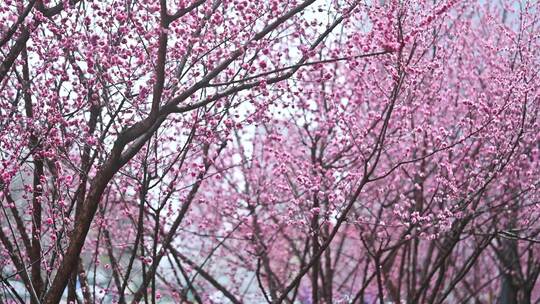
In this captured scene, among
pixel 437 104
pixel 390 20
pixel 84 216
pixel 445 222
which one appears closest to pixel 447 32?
pixel 437 104

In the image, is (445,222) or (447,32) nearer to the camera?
(445,222)

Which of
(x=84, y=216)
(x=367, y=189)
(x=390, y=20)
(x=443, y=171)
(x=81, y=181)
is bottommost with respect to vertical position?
(x=84, y=216)

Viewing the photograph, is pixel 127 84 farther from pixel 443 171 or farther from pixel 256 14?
pixel 443 171

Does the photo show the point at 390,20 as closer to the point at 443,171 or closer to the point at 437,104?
the point at 443,171

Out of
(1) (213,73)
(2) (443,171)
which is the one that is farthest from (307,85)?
(1) (213,73)

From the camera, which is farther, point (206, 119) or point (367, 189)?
point (367, 189)

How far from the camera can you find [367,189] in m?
11.0

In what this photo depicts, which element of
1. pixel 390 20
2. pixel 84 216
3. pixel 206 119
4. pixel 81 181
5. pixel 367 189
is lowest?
pixel 84 216

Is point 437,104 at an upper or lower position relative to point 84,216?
upper

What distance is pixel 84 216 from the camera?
5008 millimetres

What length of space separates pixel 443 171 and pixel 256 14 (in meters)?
4.26

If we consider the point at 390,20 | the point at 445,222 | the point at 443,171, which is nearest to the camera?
the point at 390,20

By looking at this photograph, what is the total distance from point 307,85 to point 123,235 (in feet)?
12.2

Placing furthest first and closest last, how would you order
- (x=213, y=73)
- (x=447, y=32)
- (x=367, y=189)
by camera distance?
1. (x=367, y=189)
2. (x=447, y=32)
3. (x=213, y=73)
